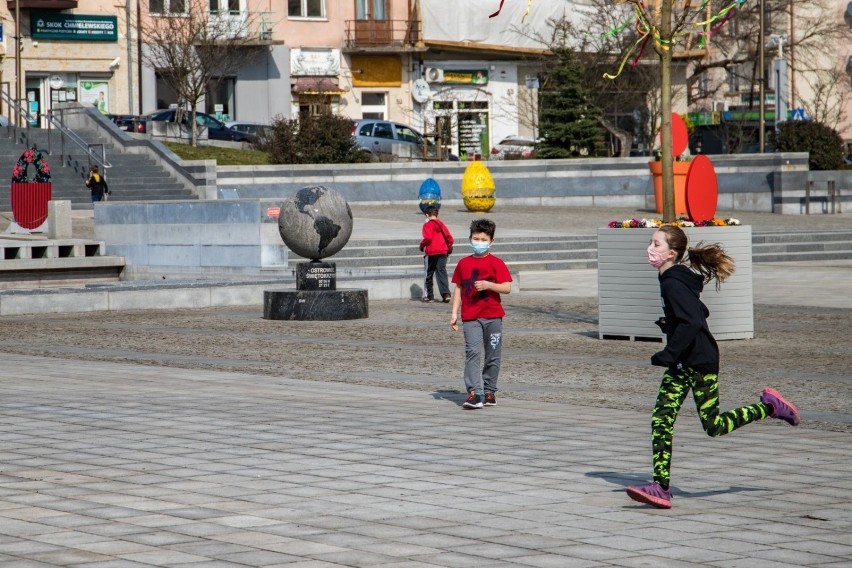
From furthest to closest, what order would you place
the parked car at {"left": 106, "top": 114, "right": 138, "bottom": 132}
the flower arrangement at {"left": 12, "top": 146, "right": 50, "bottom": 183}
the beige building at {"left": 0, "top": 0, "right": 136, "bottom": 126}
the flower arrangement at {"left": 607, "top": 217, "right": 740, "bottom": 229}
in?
the beige building at {"left": 0, "top": 0, "right": 136, "bottom": 126} < the parked car at {"left": 106, "top": 114, "right": 138, "bottom": 132} < the flower arrangement at {"left": 12, "top": 146, "right": 50, "bottom": 183} < the flower arrangement at {"left": 607, "top": 217, "right": 740, "bottom": 229}

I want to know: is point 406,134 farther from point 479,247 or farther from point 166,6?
point 479,247

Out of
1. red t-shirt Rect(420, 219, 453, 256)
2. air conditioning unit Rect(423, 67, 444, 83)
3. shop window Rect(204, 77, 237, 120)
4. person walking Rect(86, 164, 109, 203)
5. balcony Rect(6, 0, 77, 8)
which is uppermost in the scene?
balcony Rect(6, 0, 77, 8)

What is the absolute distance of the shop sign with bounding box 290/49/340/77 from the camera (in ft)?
191

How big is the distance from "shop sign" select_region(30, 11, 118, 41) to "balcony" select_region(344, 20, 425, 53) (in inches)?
379

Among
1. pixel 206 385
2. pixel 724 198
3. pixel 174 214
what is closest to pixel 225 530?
pixel 206 385

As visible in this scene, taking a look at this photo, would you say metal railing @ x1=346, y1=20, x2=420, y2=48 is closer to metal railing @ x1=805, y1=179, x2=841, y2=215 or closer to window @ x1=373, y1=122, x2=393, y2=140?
window @ x1=373, y1=122, x2=393, y2=140

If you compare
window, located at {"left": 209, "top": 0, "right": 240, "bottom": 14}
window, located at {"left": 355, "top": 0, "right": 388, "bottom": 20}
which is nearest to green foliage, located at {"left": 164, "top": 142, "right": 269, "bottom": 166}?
window, located at {"left": 209, "top": 0, "right": 240, "bottom": 14}

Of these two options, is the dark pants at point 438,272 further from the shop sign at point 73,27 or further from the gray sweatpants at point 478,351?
the shop sign at point 73,27

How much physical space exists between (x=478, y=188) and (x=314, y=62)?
2407cm

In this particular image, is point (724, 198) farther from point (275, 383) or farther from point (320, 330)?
point (275, 383)

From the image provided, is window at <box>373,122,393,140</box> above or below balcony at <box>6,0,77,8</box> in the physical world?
below

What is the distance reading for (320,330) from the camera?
17719 mm

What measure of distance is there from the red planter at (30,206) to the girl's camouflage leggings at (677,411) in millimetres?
23688

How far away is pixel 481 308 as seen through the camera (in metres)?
11.1
